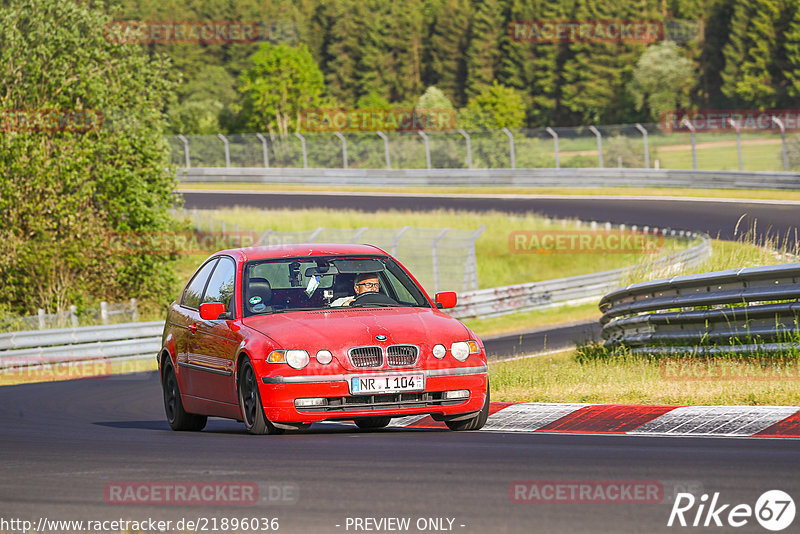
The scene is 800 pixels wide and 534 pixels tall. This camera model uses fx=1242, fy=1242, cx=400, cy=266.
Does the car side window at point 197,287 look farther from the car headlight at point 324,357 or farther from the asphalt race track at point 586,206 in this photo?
the asphalt race track at point 586,206

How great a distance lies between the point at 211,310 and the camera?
9.59m

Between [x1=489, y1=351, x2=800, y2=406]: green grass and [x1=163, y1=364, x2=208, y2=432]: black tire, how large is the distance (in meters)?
2.84

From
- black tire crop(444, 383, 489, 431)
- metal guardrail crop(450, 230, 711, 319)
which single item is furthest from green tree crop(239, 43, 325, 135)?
black tire crop(444, 383, 489, 431)

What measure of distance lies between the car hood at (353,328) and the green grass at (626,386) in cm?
186

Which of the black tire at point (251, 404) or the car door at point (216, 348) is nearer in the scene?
the black tire at point (251, 404)

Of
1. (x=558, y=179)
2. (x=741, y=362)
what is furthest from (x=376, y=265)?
(x=558, y=179)

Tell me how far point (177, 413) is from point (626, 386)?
3.83m

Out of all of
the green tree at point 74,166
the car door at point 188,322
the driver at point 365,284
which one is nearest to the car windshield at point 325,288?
the driver at point 365,284

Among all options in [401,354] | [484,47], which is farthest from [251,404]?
[484,47]

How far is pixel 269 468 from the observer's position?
23.2ft

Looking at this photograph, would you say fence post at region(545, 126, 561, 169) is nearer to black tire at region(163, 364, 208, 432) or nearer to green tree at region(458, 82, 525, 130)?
black tire at region(163, 364, 208, 432)

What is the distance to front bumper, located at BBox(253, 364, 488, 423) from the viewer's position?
28.4 ft

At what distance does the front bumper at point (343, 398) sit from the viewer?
28.4 feet

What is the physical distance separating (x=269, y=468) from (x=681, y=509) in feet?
8.35
